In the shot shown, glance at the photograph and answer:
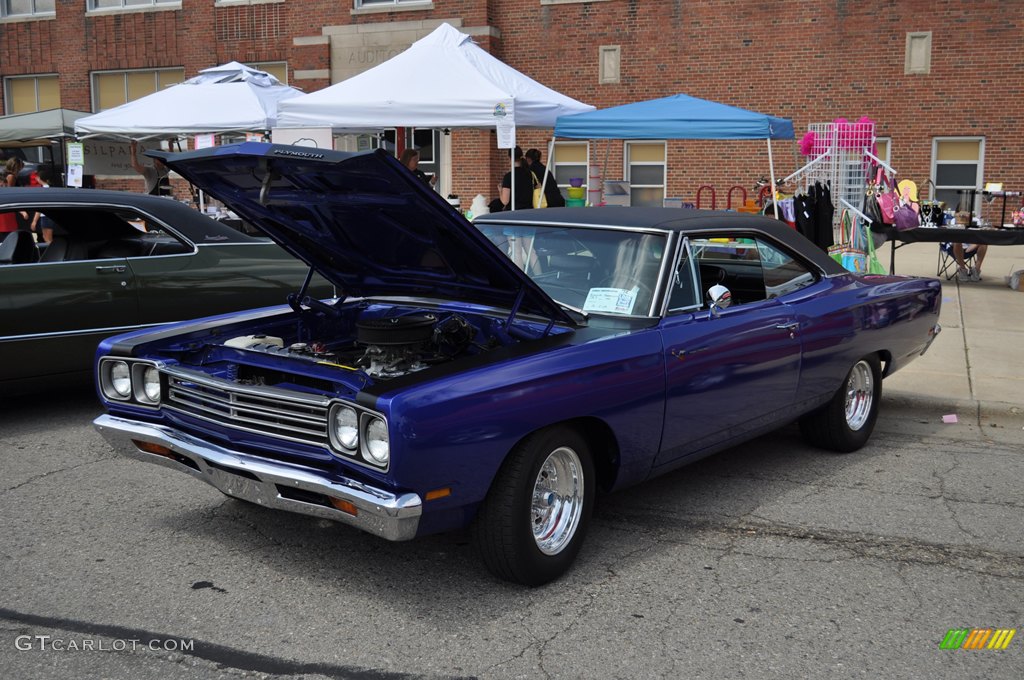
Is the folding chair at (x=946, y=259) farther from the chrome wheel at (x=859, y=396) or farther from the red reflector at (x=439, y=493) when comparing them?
the red reflector at (x=439, y=493)

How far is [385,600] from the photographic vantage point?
3908mm

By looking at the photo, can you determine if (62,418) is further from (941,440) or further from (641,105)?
(641,105)

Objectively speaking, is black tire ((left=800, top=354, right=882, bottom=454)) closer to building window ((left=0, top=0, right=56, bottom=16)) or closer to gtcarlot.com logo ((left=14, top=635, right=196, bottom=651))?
gtcarlot.com logo ((left=14, top=635, right=196, bottom=651))

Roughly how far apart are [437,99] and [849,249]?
4925mm

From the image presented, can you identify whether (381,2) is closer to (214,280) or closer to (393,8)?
(393,8)

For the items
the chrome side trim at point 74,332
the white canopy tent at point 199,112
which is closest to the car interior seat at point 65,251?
the chrome side trim at point 74,332

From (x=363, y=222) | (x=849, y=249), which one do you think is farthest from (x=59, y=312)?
(x=849, y=249)

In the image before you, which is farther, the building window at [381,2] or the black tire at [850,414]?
the building window at [381,2]

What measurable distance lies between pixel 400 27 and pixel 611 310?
63.8 feet

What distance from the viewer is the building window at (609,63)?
843 inches

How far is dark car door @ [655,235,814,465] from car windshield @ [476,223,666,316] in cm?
16

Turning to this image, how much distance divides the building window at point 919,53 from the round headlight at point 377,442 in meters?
18.8

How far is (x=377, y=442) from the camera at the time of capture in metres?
3.57

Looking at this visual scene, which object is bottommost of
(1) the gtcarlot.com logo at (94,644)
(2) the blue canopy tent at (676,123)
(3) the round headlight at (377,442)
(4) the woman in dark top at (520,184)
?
(1) the gtcarlot.com logo at (94,644)
